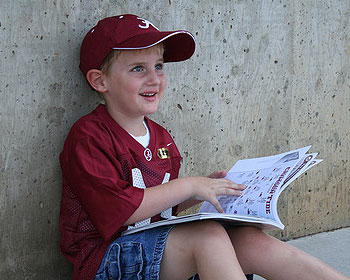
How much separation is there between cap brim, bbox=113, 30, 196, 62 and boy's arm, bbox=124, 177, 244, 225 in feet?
1.64

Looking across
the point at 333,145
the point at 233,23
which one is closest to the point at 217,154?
the point at 233,23

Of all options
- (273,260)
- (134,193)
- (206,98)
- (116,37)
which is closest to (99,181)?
(134,193)

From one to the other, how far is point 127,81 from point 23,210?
632 mm

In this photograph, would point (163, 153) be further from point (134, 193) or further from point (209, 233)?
point (209, 233)

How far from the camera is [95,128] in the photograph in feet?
7.29

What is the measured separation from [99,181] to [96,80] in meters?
Answer: 0.45

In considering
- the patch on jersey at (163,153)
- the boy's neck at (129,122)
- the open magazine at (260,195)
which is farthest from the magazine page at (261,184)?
the boy's neck at (129,122)

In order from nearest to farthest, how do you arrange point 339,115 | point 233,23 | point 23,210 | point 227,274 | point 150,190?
point 227,274 → point 150,190 → point 23,210 → point 233,23 → point 339,115

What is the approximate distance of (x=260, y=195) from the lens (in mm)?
2148

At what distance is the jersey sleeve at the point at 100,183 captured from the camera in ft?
6.82

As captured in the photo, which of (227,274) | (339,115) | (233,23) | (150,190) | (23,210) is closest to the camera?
(227,274)

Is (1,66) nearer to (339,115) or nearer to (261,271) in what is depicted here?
(261,271)

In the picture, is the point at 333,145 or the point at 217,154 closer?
the point at 217,154

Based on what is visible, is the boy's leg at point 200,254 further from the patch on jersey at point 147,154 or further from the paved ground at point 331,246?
the paved ground at point 331,246
